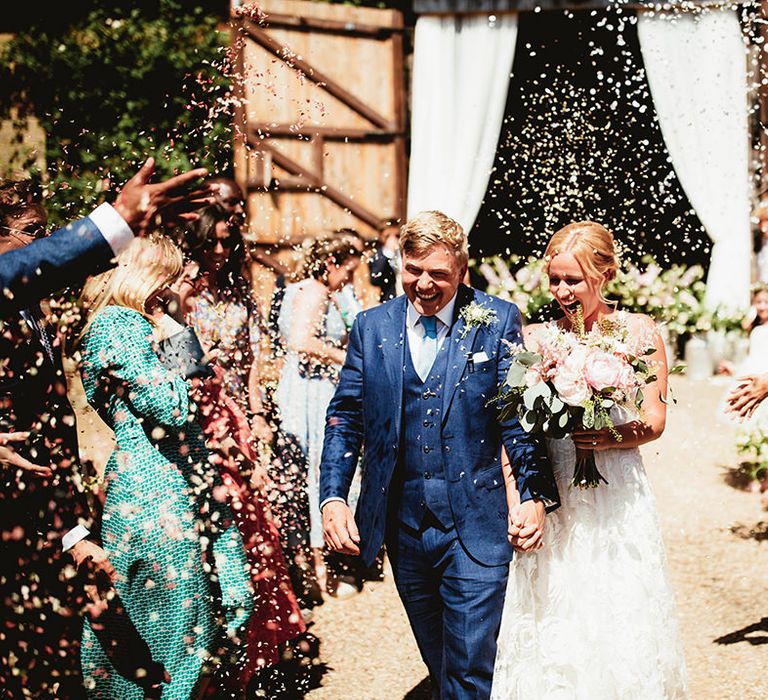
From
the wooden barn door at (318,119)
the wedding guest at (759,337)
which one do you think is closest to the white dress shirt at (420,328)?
the wedding guest at (759,337)

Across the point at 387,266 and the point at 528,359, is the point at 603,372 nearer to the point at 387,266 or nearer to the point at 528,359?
the point at 528,359

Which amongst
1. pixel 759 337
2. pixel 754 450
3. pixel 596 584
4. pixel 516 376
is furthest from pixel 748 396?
pixel 759 337

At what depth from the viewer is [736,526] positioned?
5.82 metres

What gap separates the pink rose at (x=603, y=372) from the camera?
9.48ft

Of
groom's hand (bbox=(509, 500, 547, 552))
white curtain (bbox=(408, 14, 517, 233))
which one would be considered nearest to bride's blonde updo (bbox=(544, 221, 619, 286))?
groom's hand (bbox=(509, 500, 547, 552))

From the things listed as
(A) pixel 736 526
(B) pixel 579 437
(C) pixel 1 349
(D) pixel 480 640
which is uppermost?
(C) pixel 1 349

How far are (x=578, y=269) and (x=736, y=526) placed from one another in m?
3.23

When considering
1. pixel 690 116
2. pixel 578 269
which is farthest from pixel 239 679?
pixel 690 116

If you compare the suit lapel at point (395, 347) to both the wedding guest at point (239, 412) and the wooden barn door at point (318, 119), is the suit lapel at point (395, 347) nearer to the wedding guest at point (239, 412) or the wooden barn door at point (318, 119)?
the wedding guest at point (239, 412)

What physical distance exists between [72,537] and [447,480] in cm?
123

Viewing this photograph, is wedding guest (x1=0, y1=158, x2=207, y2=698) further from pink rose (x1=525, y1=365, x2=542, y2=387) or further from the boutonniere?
pink rose (x1=525, y1=365, x2=542, y2=387)

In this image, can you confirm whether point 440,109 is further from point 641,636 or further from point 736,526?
point 641,636

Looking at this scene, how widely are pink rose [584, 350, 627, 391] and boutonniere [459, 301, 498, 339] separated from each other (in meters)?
0.37

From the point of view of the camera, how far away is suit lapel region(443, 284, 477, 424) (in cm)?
307
